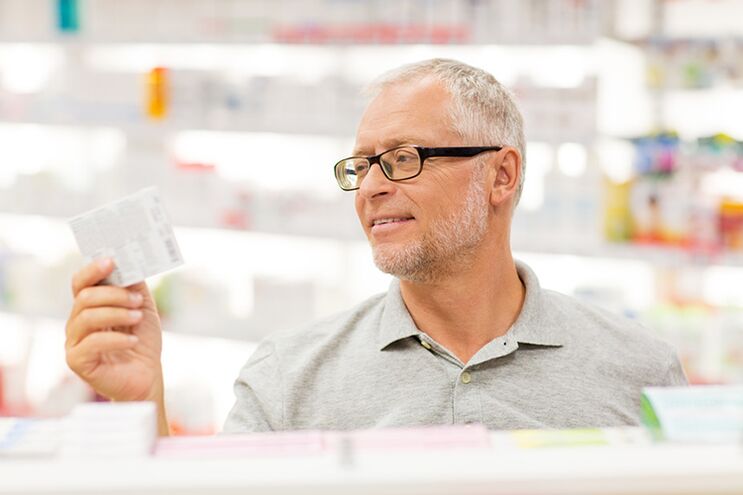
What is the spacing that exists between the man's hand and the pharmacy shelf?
0.80 metres

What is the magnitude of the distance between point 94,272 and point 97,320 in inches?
3.1

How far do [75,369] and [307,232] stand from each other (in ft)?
8.59

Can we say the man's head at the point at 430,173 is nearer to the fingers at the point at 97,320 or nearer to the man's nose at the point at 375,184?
the man's nose at the point at 375,184

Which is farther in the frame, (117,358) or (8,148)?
(8,148)

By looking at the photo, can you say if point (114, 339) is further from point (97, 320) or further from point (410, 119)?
point (410, 119)

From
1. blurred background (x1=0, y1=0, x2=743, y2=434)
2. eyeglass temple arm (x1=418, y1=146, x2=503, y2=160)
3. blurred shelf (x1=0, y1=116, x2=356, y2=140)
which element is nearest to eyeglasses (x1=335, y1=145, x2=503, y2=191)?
eyeglass temple arm (x1=418, y1=146, x2=503, y2=160)

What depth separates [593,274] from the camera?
13.4 feet

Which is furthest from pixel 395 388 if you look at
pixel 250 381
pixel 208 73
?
pixel 208 73

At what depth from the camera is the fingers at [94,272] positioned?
1524 millimetres

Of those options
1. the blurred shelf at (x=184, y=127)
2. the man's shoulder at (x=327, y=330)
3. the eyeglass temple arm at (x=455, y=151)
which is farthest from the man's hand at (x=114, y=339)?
the blurred shelf at (x=184, y=127)

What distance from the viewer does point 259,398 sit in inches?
72.8

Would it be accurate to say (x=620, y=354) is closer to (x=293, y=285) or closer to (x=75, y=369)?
(x=75, y=369)

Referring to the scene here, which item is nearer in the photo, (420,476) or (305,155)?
(420,476)

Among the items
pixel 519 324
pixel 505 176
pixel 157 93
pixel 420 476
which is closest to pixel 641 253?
pixel 505 176
